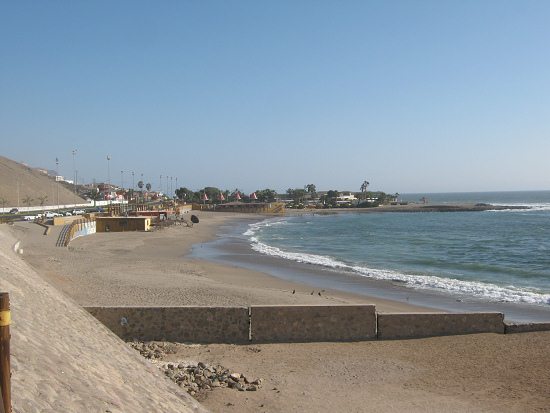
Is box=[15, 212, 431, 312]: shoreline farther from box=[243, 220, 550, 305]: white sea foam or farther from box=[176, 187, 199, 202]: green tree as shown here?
box=[176, 187, 199, 202]: green tree

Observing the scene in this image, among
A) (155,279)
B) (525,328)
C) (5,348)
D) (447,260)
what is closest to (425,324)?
(525,328)

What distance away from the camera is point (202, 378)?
10078 millimetres

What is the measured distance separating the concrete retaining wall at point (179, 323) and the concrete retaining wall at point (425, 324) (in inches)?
132

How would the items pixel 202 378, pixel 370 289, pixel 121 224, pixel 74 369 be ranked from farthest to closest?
pixel 121 224
pixel 370 289
pixel 202 378
pixel 74 369

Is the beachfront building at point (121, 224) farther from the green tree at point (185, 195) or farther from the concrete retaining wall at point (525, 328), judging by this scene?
the green tree at point (185, 195)

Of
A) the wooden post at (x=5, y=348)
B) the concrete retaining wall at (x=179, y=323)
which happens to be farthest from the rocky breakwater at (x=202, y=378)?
the wooden post at (x=5, y=348)

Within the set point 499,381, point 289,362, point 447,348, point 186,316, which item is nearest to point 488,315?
point 447,348

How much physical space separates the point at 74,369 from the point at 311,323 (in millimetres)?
6879

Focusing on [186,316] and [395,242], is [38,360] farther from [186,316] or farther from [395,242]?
[395,242]

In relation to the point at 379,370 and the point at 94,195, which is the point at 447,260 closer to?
the point at 379,370

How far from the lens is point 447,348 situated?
12.6m

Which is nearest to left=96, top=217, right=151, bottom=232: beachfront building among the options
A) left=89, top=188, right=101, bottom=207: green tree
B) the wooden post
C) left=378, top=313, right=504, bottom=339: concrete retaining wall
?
left=378, top=313, right=504, bottom=339: concrete retaining wall

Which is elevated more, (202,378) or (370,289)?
(202,378)

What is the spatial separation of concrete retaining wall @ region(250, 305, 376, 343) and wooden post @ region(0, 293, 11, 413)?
836 cm
